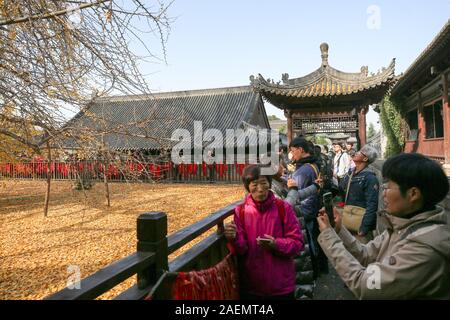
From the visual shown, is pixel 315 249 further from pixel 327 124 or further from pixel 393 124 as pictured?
pixel 393 124

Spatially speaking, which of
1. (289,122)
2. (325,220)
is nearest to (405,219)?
(325,220)

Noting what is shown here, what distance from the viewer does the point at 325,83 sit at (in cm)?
1092

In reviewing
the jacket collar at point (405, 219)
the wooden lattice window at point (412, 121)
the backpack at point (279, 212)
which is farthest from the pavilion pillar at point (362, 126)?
the jacket collar at point (405, 219)

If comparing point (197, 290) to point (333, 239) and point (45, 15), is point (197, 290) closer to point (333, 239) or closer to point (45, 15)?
point (333, 239)

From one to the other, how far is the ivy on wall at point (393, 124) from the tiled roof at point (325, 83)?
427cm

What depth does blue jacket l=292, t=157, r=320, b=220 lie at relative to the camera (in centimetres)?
332

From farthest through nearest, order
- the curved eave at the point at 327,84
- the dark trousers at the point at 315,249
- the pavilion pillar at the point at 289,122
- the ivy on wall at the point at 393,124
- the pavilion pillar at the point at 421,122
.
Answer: the ivy on wall at the point at 393,124, the pavilion pillar at the point at 421,122, the pavilion pillar at the point at 289,122, the curved eave at the point at 327,84, the dark trousers at the point at 315,249

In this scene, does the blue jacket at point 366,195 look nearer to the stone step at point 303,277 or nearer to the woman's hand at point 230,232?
the stone step at point 303,277

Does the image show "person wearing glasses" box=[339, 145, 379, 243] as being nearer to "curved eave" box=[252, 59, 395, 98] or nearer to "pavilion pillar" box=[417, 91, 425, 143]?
"curved eave" box=[252, 59, 395, 98]

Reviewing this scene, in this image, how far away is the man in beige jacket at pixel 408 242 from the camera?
44.1 inches

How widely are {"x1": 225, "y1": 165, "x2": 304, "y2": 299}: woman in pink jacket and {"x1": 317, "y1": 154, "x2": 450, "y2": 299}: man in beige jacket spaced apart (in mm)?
664

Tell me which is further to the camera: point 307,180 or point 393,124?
point 393,124

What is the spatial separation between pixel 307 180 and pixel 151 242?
217 cm

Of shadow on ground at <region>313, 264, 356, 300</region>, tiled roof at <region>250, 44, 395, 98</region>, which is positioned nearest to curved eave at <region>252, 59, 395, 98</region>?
tiled roof at <region>250, 44, 395, 98</region>
